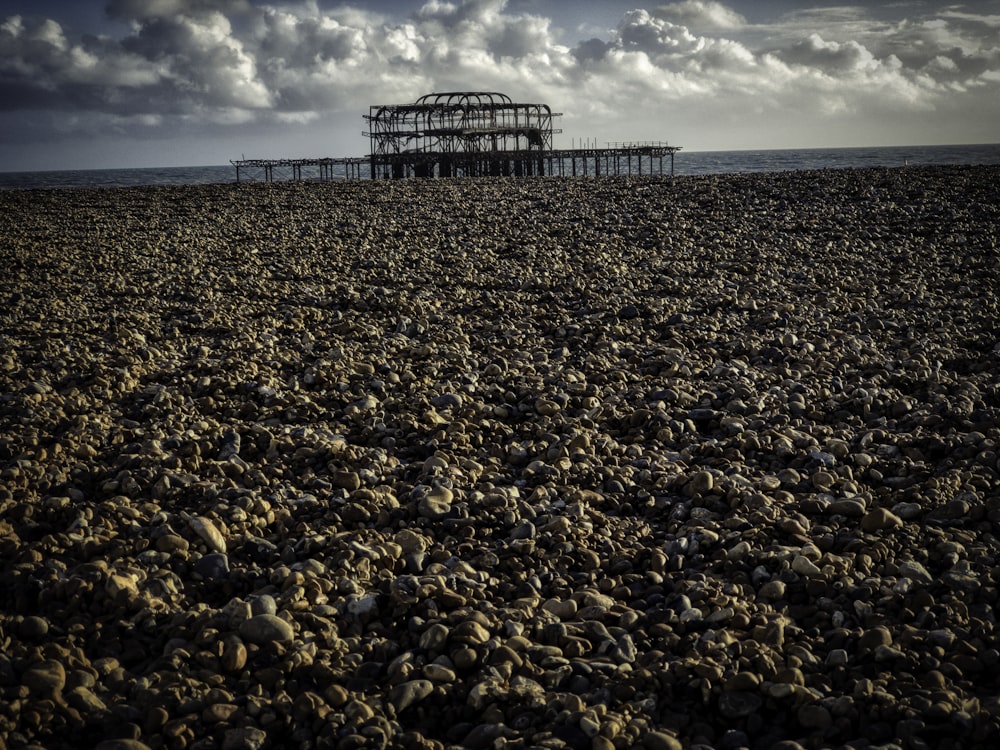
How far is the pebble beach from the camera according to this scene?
9.27 ft

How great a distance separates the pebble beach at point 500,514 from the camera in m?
2.83

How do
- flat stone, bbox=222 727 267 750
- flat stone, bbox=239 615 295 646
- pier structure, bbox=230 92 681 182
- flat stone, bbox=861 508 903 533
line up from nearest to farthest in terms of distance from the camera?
flat stone, bbox=222 727 267 750, flat stone, bbox=239 615 295 646, flat stone, bbox=861 508 903 533, pier structure, bbox=230 92 681 182

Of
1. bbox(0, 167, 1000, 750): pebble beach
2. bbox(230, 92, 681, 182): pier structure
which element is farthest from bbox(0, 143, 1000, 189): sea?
bbox(0, 167, 1000, 750): pebble beach

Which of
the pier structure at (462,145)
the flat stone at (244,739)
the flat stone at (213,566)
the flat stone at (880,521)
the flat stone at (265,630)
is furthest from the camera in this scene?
the pier structure at (462,145)

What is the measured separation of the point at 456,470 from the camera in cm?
486

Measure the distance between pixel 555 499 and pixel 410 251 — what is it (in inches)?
339

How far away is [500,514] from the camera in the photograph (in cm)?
431

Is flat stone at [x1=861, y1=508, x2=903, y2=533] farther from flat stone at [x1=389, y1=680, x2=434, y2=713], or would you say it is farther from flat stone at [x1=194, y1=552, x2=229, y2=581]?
flat stone at [x1=194, y1=552, x2=229, y2=581]

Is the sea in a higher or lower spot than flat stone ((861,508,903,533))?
higher

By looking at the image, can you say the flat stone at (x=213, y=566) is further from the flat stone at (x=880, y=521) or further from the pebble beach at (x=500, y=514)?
the flat stone at (x=880, y=521)

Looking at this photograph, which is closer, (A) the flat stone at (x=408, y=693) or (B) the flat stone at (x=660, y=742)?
(B) the flat stone at (x=660, y=742)

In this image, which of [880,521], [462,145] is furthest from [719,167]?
[880,521]

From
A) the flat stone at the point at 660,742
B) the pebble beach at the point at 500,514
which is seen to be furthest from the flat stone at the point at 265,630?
the flat stone at the point at 660,742

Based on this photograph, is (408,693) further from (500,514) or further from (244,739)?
(500,514)
